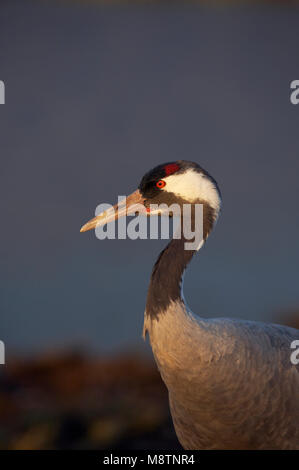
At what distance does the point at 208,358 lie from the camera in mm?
1675

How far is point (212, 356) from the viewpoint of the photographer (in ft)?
5.53

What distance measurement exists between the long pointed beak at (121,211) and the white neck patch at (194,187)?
118 millimetres

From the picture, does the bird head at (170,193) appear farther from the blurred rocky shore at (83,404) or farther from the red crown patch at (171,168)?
the blurred rocky shore at (83,404)

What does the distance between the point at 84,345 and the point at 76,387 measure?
1.32 ft

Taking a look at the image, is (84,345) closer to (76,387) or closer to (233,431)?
(76,387)

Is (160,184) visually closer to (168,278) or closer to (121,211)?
(121,211)

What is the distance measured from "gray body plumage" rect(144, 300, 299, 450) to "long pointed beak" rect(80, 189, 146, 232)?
0.33 meters

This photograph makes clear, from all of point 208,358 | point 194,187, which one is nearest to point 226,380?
point 208,358

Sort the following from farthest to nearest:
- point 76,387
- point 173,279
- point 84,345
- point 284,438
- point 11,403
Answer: point 84,345, point 76,387, point 11,403, point 284,438, point 173,279

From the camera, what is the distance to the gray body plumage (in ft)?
5.44

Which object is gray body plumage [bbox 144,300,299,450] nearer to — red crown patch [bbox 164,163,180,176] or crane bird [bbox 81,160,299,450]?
crane bird [bbox 81,160,299,450]

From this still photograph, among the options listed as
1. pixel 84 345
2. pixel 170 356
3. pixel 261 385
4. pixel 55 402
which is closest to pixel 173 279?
pixel 170 356

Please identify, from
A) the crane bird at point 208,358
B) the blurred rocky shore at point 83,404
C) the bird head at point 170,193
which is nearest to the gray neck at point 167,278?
the crane bird at point 208,358

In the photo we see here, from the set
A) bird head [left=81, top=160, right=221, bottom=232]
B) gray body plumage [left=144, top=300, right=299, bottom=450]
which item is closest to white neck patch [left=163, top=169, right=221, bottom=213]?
bird head [left=81, top=160, right=221, bottom=232]
